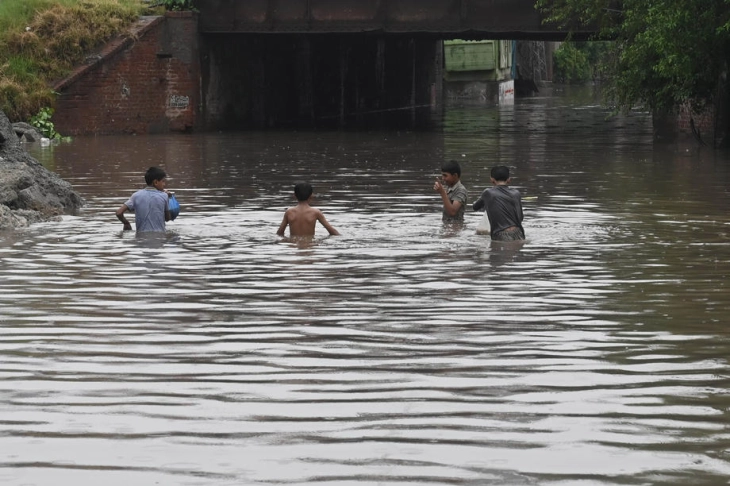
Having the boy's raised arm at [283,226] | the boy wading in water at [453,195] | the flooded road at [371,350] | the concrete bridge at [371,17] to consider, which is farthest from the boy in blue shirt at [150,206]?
the concrete bridge at [371,17]

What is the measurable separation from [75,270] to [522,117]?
42.3 meters

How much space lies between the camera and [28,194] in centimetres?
1842

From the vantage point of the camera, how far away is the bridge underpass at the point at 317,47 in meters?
41.6

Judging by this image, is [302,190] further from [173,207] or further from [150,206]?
[150,206]

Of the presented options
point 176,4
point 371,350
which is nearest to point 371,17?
point 176,4

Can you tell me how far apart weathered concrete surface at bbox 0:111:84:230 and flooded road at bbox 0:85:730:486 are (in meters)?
0.45

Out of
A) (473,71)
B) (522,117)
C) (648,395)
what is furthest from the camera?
(473,71)

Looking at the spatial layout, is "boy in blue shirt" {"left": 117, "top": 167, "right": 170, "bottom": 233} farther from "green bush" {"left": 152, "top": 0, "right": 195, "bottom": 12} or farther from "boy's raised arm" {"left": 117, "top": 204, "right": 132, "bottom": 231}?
"green bush" {"left": 152, "top": 0, "right": 195, "bottom": 12}

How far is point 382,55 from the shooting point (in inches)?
2320

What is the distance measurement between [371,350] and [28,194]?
10923mm

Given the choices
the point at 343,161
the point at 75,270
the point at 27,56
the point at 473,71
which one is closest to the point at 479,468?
the point at 75,270

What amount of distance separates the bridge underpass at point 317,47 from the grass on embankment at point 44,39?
3116 millimetres

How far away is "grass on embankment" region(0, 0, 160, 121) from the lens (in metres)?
39.5

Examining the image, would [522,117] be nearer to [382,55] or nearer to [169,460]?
[382,55]
